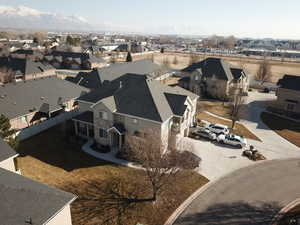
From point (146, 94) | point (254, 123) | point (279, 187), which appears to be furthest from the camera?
point (254, 123)

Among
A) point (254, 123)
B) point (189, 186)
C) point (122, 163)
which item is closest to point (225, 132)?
point (254, 123)

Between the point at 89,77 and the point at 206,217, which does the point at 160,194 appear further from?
the point at 89,77

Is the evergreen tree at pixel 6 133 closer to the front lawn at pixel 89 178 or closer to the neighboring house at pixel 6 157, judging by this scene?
the front lawn at pixel 89 178

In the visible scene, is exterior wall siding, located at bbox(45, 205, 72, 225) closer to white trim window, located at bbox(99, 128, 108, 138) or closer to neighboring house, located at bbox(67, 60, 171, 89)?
white trim window, located at bbox(99, 128, 108, 138)

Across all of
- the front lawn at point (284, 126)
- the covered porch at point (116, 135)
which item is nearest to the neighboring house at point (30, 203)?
the covered porch at point (116, 135)

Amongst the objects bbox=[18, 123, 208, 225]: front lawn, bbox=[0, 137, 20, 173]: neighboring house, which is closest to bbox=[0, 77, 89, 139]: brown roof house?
bbox=[18, 123, 208, 225]: front lawn

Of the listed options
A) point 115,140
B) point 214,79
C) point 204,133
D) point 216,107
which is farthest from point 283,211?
point 214,79
